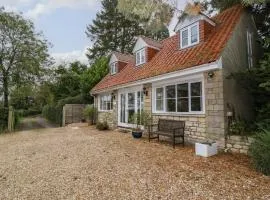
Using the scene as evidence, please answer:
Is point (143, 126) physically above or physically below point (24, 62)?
below

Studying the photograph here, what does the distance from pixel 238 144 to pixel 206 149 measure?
110 centimetres

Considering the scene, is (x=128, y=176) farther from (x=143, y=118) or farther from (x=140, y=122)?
(x=140, y=122)

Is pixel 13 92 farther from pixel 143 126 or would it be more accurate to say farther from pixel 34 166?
pixel 34 166

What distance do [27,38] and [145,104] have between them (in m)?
15.2

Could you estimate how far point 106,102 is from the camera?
1595 cm

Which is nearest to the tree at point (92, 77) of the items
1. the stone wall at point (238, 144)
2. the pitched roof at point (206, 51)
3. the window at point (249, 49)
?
the pitched roof at point (206, 51)

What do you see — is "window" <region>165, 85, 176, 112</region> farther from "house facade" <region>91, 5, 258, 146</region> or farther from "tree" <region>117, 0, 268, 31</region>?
"tree" <region>117, 0, 268, 31</region>

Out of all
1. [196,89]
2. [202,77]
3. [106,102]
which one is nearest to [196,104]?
[196,89]

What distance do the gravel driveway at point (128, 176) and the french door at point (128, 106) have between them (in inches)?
179

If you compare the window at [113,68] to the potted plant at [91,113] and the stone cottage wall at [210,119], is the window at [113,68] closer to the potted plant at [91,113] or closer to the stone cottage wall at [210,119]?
the potted plant at [91,113]

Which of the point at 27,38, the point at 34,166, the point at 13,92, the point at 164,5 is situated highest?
the point at 27,38

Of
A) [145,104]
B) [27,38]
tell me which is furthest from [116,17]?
[145,104]

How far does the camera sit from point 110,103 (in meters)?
15.3

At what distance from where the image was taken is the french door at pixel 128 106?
1220 cm
